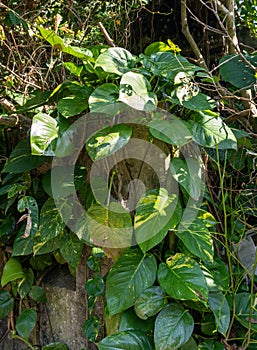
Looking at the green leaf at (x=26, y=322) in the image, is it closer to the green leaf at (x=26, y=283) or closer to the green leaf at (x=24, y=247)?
the green leaf at (x=26, y=283)

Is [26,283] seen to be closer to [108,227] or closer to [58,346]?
[58,346]

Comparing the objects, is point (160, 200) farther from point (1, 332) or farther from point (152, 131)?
point (1, 332)

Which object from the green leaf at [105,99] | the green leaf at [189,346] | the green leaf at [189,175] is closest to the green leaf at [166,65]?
the green leaf at [105,99]

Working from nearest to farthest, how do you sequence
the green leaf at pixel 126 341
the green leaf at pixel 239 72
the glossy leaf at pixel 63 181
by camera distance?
the green leaf at pixel 126 341, the glossy leaf at pixel 63 181, the green leaf at pixel 239 72

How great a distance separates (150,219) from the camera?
3.26 feet

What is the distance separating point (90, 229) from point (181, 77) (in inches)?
19.1

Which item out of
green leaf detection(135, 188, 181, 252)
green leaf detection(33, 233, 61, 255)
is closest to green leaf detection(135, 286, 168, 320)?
green leaf detection(135, 188, 181, 252)

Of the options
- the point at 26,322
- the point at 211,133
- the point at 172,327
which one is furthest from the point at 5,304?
the point at 211,133

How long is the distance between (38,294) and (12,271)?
12 centimetres

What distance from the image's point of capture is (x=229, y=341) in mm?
1096

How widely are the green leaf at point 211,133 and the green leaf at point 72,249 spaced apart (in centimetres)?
47

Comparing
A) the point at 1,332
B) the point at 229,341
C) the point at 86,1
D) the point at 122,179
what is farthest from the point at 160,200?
the point at 86,1

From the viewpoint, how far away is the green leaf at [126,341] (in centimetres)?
92

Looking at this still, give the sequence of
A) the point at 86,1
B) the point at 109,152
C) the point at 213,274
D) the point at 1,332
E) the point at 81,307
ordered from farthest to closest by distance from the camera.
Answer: the point at 86,1
the point at 1,332
the point at 81,307
the point at 213,274
the point at 109,152
